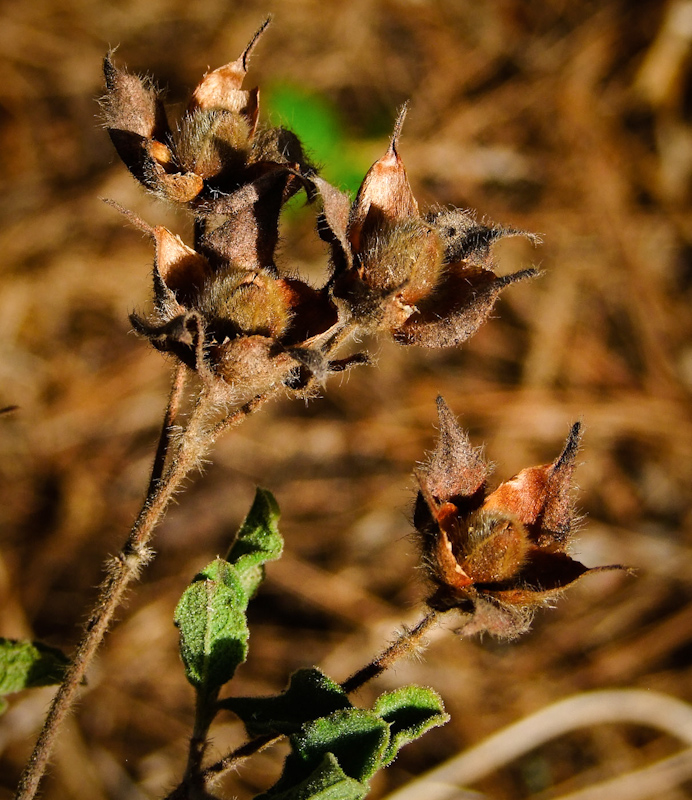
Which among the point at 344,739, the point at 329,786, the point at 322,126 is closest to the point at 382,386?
the point at 322,126

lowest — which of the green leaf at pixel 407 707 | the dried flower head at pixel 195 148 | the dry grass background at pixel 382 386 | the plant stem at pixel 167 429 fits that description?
the green leaf at pixel 407 707

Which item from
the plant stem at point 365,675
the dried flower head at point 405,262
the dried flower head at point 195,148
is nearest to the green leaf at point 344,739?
the plant stem at point 365,675

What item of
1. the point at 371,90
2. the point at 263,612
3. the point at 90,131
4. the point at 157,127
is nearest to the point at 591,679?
the point at 263,612

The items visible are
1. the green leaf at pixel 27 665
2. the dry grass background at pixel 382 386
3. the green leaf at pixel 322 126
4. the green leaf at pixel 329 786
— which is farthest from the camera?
the green leaf at pixel 322 126

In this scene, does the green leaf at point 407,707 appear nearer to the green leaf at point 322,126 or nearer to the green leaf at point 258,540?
the green leaf at point 258,540

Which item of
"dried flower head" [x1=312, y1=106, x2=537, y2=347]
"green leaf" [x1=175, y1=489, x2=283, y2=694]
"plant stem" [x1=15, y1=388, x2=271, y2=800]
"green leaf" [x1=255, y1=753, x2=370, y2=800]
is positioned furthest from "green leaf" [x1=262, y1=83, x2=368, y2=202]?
"green leaf" [x1=255, y1=753, x2=370, y2=800]

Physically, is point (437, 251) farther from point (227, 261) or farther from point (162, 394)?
point (162, 394)
